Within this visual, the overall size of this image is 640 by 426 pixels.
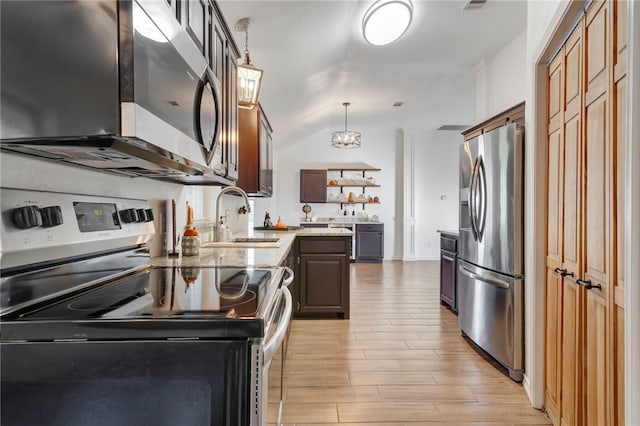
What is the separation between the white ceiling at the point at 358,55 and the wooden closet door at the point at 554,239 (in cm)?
153

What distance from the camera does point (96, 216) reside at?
1.28m

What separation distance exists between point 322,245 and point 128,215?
255cm

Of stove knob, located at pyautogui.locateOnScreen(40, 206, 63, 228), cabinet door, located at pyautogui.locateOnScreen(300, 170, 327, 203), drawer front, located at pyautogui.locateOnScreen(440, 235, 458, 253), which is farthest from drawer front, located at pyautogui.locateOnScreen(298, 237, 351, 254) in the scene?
cabinet door, located at pyautogui.locateOnScreen(300, 170, 327, 203)

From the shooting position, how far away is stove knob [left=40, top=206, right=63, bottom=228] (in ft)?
3.40

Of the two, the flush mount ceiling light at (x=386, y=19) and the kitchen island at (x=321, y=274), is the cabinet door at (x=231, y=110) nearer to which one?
the flush mount ceiling light at (x=386, y=19)

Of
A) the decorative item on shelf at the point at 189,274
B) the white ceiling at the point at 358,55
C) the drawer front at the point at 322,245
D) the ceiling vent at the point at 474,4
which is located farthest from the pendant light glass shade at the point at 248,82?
the ceiling vent at the point at 474,4

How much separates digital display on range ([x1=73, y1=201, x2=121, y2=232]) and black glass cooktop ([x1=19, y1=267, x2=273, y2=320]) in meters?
0.20

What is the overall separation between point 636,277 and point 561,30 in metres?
1.32

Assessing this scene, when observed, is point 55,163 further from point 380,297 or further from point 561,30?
point 380,297

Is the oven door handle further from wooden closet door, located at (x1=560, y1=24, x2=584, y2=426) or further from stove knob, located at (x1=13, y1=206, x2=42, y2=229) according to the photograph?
wooden closet door, located at (x1=560, y1=24, x2=584, y2=426)

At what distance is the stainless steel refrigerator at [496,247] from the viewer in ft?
8.09

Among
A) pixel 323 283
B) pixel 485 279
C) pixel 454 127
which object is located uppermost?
pixel 454 127

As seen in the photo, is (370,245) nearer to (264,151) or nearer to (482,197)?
(264,151)

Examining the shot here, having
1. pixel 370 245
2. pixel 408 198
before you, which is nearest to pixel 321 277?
pixel 370 245
